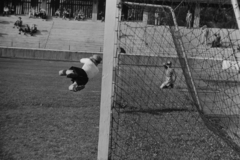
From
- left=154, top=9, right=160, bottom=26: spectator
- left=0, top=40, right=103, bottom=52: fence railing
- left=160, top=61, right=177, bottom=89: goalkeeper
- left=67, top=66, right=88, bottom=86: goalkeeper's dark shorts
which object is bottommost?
left=0, top=40, right=103, bottom=52: fence railing

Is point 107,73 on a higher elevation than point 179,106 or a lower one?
higher

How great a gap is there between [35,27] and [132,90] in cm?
2174

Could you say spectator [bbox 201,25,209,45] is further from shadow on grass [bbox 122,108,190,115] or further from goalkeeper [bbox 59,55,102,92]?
goalkeeper [bbox 59,55,102,92]

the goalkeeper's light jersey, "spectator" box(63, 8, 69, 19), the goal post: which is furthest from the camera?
"spectator" box(63, 8, 69, 19)

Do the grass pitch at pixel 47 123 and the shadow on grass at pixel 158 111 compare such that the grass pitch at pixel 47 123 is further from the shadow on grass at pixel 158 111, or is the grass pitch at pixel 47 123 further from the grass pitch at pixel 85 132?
the shadow on grass at pixel 158 111

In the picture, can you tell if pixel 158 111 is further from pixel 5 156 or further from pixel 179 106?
pixel 5 156

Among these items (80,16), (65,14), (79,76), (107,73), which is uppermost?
(65,14)

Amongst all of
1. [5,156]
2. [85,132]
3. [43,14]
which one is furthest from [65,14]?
[5,156]

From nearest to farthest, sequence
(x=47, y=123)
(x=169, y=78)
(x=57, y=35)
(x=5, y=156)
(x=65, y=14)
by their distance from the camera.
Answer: (x=5, y=156)
(x=47, y=123)
(x=169, y=78)
(x=57, y=35)
(x=65, y=14)

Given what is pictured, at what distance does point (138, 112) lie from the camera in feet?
22.8

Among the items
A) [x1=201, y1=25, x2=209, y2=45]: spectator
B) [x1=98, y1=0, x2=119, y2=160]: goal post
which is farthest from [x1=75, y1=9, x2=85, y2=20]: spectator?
[x1=98, y1=0, x2=119, y2=160]: goal post

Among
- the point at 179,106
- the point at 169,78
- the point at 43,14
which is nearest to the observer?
the point at 179,106

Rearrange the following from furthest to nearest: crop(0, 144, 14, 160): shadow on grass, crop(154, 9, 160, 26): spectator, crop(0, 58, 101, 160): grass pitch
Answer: crop(154, 9, 160, 26): spectator, crop(0, 58, 101, 160): grass pitch, crop(0, 144, 14, 160): shadow on grass

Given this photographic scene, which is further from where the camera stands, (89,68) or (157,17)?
(157,17)
